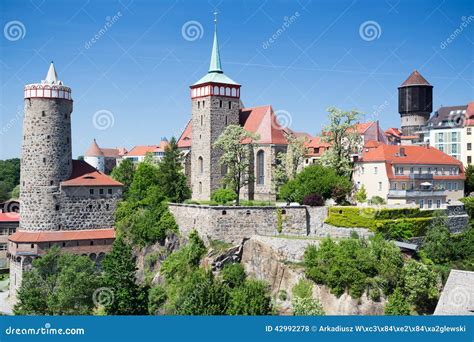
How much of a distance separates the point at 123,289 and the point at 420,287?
47.3ft

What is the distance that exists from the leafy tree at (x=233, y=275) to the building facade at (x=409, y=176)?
1179 centimetres

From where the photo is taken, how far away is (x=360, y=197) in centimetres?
3950

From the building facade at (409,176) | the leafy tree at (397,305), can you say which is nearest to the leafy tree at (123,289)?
the leafy tree at (397,305)

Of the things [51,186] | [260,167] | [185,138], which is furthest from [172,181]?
[185,138]

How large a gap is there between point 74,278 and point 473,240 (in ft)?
74.3

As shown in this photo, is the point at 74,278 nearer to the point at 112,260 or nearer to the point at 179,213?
the point at 112,260

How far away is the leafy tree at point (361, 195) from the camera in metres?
39.3

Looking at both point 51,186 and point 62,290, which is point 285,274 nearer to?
point 62,290

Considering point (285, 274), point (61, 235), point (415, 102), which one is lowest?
point (285, 274)

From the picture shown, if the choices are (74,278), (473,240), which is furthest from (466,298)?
(74,278)

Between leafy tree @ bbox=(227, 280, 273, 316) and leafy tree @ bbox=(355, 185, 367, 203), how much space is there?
13065 mm

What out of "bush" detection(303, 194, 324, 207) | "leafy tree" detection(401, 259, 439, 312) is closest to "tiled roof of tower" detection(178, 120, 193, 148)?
"bush" detection(303, 194, 324, 207)

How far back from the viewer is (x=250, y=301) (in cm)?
2708

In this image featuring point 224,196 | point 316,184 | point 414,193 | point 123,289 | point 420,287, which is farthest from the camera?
point 224,196
